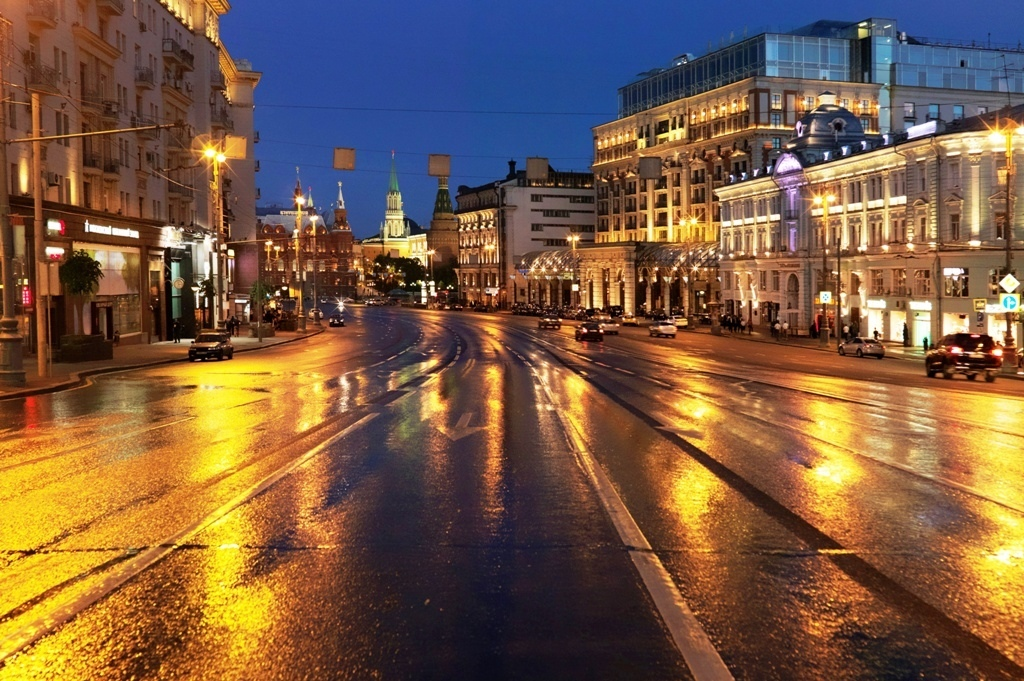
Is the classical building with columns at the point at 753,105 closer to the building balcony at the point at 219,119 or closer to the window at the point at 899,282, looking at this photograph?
the window at the point at 899,282

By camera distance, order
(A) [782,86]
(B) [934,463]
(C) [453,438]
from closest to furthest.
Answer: (B) [934,463] < (C) [453,438] < (A) [782,86]

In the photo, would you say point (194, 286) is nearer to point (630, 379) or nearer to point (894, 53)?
point (630, 379)

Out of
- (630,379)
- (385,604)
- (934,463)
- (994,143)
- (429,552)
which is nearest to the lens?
(385,604)

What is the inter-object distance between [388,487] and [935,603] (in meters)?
6.51

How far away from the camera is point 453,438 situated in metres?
16.9

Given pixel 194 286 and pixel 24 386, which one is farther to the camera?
pixel 194 286

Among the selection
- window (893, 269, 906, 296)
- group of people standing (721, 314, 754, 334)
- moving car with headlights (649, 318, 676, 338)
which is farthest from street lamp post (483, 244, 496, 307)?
window (893, 269, 906, 296)

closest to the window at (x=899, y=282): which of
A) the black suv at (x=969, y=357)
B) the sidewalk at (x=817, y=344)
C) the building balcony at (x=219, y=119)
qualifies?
the sidewalk at (x=817, y=344)

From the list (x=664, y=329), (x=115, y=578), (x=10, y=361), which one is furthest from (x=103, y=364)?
(x=664, y=329)

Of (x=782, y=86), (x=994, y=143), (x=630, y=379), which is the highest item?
(x=782, y=86)

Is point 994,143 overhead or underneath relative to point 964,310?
overhead

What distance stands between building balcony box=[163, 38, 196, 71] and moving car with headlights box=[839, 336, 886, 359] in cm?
4331

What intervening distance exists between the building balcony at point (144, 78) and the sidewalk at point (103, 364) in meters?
14.6

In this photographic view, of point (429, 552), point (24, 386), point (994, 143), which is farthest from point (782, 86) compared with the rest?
point (429, 552)
